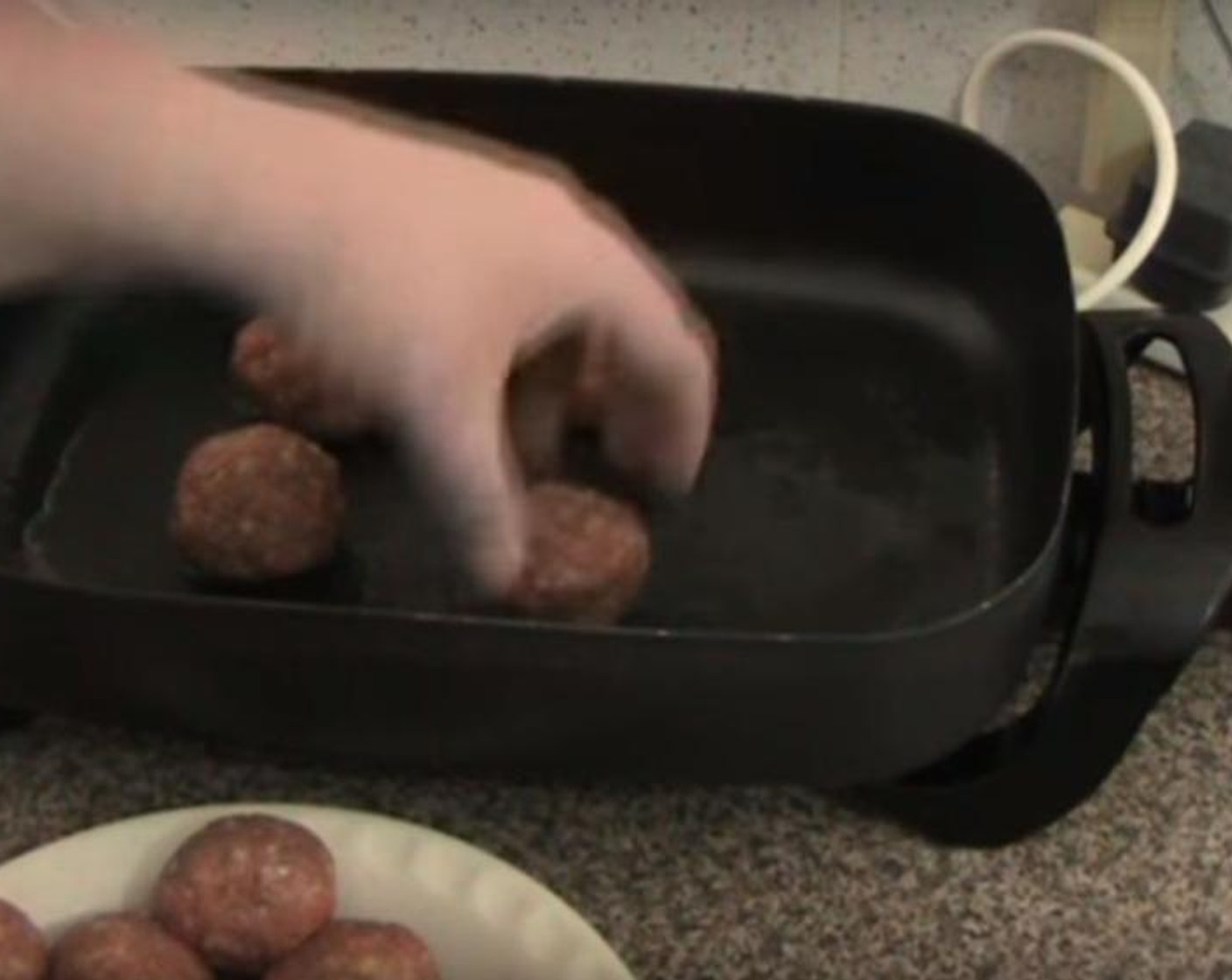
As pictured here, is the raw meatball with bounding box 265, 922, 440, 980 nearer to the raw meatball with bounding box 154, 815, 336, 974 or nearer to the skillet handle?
the raw meatball with bounding box 154, 815, 336, 974

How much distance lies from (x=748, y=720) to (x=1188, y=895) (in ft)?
0.65

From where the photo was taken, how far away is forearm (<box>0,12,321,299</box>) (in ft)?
1.77

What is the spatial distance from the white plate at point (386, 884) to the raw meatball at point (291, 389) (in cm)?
15

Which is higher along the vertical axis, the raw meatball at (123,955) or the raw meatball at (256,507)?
the raw meatball at (256,507)

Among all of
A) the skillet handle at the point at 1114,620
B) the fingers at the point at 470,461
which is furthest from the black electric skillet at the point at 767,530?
the fingers at the point at 470,461

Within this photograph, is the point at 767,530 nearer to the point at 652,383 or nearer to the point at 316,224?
the point at 652,383

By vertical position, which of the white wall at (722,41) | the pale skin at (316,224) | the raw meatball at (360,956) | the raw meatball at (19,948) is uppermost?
the pale skin at (316,224)

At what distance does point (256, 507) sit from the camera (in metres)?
0.79

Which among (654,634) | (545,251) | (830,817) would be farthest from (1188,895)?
(545,251)

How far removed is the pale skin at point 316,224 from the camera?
1.76 feet

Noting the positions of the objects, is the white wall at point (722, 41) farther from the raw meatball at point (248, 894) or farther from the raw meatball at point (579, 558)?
the raw meatball at point (248, 894)

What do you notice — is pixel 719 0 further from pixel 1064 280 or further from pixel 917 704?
pixel 917 704

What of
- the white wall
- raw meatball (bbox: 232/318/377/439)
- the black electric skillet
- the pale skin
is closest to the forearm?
the pale skin

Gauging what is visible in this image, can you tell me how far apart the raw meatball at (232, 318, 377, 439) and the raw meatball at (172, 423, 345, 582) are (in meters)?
0.04
